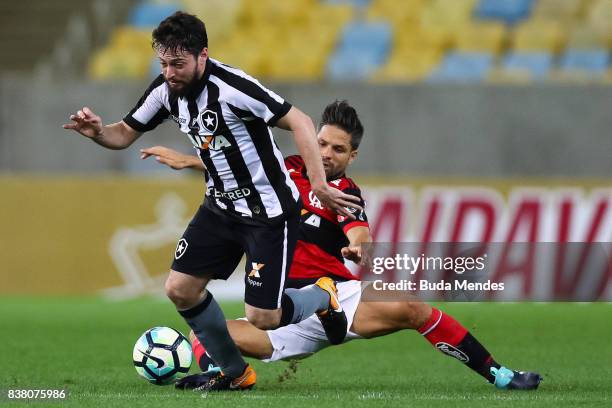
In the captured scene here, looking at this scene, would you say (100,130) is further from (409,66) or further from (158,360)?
(409,66)

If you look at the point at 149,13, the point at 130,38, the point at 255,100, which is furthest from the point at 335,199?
the point at 149,13

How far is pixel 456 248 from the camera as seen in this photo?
22.7 ft

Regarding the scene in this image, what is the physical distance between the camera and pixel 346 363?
8.01 m

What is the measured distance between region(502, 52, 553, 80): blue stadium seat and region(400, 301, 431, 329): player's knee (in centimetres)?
917

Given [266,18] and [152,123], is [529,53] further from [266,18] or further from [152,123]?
[152,123]

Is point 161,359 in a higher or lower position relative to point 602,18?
lower

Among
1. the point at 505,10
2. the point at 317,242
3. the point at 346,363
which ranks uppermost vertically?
the point at 505,10

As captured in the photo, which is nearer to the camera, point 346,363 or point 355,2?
point 346,363

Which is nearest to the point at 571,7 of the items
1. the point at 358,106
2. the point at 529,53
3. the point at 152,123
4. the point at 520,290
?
the point at 529,53

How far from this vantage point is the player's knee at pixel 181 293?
601cm

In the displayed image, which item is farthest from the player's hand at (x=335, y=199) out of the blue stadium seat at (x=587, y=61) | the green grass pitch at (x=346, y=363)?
the blue stadium seat at (x=587, y=61)

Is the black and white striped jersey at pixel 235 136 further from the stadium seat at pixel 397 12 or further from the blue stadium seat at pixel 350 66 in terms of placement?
the stadium seat at pixel 397 12

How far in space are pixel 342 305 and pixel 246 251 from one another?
0.76m

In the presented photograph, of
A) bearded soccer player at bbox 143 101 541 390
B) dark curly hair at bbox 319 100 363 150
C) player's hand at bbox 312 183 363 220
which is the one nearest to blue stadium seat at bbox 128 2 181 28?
bearded soccer player at bbox 143 101 541 390
